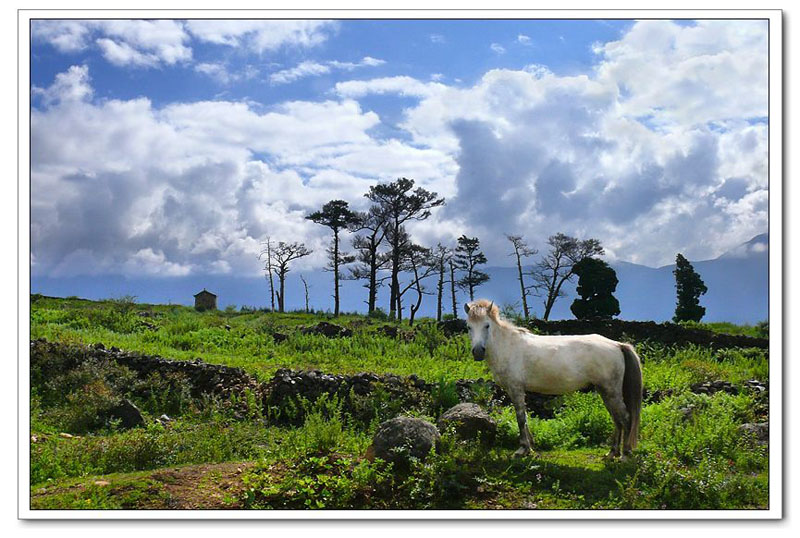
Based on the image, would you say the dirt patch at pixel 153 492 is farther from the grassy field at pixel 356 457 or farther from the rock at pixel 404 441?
the rock at pixel 404 441

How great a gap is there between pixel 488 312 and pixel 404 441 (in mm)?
1722

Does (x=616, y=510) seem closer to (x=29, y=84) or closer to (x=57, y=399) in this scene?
(x=29, y=84)

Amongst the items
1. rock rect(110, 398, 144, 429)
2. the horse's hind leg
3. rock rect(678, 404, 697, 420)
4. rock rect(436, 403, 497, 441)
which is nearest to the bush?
rock rect(110, 398, 144, 429)

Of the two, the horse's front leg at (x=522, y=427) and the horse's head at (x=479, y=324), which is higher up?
the horse's head at (x=479, y=324)

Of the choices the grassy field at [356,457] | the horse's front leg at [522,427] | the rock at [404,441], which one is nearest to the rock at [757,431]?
the grassy field at [356,457]

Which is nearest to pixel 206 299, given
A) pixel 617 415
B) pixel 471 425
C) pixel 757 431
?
pixel 471 425

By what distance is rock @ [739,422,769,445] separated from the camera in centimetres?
805

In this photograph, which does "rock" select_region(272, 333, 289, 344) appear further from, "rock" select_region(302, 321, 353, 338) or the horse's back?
the horse's back

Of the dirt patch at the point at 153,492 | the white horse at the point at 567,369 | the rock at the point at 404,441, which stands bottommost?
the dirt patch at the point at 153,492

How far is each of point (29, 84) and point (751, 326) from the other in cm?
1855

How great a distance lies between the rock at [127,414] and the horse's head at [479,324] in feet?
18.4

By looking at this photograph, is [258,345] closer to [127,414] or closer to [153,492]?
[127,414]

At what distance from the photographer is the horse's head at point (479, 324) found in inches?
294
